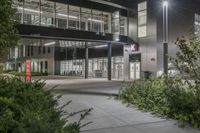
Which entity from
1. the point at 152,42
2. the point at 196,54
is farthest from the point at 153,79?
the point at 152,42

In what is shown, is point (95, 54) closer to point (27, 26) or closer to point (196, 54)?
point (27, 26)

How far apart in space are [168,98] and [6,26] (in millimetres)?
6526

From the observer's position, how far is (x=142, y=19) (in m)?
34.5

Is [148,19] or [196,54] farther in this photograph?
[148,19]

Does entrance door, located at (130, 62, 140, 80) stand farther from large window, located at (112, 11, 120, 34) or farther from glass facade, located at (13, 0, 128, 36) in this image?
large window, located at (112, 11, 120, 34)

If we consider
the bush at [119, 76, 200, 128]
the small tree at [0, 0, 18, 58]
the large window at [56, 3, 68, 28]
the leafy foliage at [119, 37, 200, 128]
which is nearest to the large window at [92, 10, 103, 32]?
the large window at [56, 3, 68, 28]

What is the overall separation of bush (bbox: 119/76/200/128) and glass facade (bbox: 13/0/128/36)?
1733 cm

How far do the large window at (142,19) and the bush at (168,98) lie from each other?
71.7 ft

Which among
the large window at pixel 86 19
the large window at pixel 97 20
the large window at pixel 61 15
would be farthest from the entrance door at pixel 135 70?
the large window at pixel 61 15

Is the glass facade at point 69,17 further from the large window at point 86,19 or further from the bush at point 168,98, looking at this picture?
the bush at point 168,98

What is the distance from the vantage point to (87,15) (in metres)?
33.0

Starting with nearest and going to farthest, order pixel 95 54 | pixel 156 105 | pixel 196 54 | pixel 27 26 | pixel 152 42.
→ pixel 196 54, pixel 156 105, pixel 27 26, pixel 152 42, pixel 95 54

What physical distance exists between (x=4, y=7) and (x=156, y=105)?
7117 millimetres

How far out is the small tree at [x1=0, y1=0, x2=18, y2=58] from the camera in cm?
476
